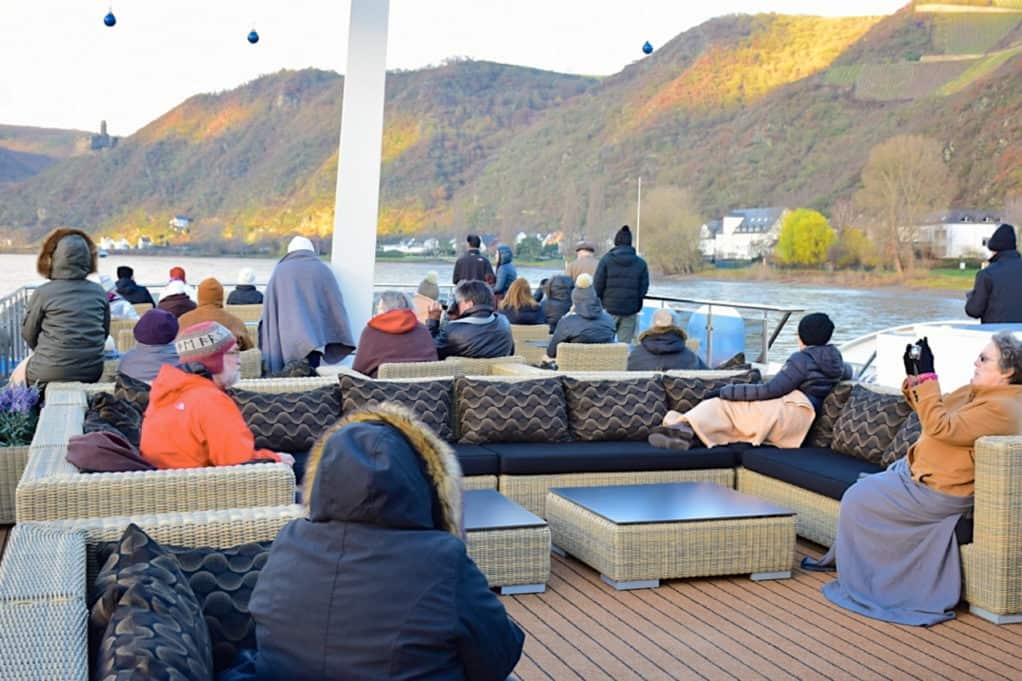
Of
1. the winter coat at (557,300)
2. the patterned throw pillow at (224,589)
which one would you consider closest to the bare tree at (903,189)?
the winter coat at (557,300)

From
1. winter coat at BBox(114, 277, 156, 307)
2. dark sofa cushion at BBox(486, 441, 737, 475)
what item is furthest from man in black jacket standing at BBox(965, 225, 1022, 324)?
winter coat at BBox(114, 277, 156, 307)

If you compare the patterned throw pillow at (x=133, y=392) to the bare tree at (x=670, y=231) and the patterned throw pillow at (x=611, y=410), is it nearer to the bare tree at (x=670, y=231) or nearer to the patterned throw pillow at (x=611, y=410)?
the patterned throw pillow at (x=611, y=410)

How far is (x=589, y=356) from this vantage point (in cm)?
806

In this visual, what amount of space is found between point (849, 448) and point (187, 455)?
317cm

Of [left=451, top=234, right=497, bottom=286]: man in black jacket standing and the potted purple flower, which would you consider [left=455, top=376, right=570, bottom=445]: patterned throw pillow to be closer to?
the potted purple flower

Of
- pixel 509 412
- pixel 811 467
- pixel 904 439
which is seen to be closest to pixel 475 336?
pixel 509 412

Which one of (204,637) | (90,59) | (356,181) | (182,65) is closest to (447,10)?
(182,65)

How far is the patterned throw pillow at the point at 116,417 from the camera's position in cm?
449

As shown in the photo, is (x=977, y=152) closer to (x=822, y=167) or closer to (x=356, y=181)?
(x=822, y=167)

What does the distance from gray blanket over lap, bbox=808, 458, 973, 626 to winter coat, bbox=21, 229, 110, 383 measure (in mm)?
4047

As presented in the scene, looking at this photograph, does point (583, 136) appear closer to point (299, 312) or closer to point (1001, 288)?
point (1001, 288)

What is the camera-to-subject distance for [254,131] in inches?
1666

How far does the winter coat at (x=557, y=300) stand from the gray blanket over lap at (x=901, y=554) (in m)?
6.87

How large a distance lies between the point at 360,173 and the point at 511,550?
145 inches
